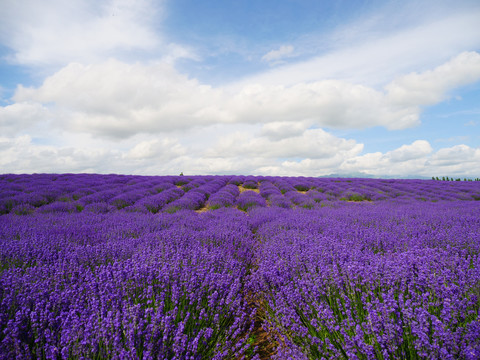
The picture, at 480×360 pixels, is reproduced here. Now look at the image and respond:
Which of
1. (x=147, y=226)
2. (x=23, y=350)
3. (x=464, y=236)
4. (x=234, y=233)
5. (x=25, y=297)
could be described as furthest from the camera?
(x=147, y=226)

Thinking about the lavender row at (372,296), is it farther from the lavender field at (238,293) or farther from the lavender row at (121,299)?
the lavender row at (121,299)

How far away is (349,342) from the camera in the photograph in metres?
1.49

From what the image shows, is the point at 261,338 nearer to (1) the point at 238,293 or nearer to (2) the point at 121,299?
(1) the point at 238,293

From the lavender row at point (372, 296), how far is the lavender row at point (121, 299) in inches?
15.6

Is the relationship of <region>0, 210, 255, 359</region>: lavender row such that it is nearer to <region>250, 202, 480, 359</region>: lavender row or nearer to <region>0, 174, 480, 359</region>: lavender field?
<region>0, 174, 480, 359</region>: lavender field

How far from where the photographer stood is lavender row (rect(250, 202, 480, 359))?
1426 millimetres

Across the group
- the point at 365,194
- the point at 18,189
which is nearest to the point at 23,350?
the point at 18,189

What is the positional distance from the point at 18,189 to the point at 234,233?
383 inches

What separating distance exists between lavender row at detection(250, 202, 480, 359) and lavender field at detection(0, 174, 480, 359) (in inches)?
0.6

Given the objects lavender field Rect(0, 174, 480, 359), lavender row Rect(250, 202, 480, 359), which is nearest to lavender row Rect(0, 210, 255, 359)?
lavender field Rect(0, 174, 480, 359)

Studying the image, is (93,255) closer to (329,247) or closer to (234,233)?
(234,233)

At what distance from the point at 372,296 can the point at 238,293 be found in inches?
49.5

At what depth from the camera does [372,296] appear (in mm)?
1900

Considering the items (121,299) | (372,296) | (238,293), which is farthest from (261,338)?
(121,299)
